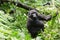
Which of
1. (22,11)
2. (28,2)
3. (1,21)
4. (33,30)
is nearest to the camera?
(33,30)

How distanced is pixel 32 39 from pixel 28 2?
74.2 inches

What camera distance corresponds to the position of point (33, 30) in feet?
9.33

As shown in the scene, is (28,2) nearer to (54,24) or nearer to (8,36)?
(54,24)

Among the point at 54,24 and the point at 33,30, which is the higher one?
the point at 33,30

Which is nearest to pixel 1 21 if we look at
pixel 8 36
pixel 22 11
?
pixel 8 36

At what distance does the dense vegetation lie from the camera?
301cm

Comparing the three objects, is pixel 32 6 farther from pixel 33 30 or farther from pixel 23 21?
pixel 33 30

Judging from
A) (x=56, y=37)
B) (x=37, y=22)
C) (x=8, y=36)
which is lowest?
(x=56, y=37)

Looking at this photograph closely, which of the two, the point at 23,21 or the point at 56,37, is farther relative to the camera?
the point at 23,21

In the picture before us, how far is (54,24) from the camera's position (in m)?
3.65

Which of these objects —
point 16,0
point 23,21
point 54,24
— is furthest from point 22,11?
point 54,24

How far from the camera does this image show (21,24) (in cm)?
386

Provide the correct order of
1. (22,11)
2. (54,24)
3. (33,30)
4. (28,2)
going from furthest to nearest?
(28,2) → (22,11) → (54,24) → (33,30)

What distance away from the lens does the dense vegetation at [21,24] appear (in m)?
3.01
